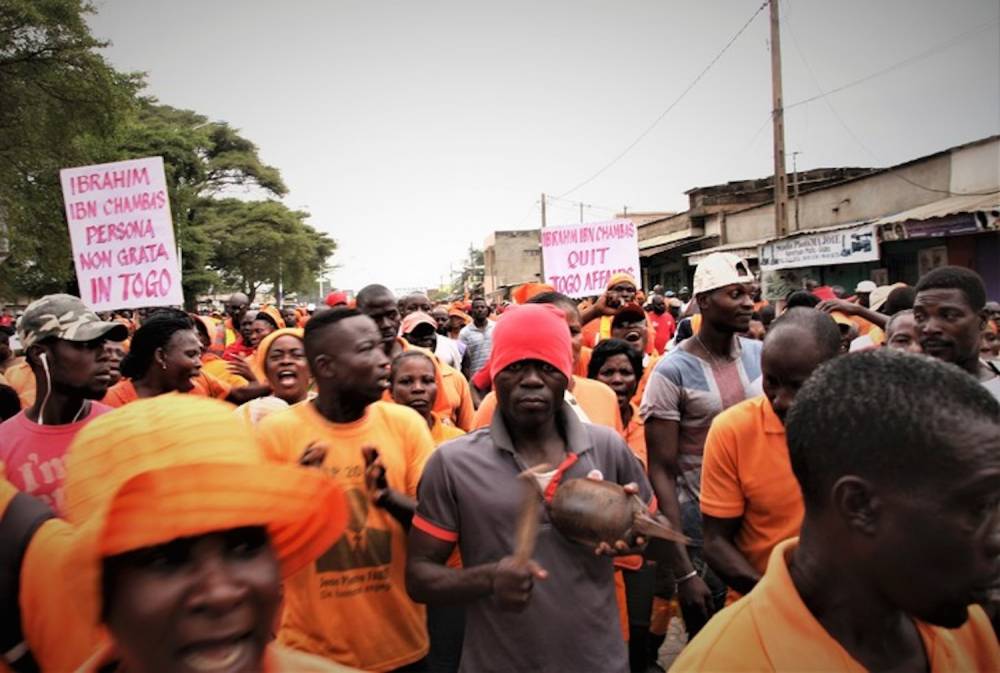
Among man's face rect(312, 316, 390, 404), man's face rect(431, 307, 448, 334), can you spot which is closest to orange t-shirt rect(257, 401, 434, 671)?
man's face rect(312, 316, 390, 404)

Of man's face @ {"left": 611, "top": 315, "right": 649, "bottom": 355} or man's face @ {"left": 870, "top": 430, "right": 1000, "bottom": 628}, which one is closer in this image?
man's face @ {"left": 870, "top": 430, "right": 1000, "bottom": 628}

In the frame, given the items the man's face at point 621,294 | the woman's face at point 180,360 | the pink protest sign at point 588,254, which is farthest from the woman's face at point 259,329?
the pink protest sign at point 588,254

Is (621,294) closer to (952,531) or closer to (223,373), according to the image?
(223,373)

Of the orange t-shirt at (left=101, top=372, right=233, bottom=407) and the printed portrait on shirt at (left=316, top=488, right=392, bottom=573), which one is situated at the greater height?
the orange t-shirt at (left=101, top=372, right=233, bottom=407)

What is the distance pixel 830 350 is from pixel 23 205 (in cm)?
2069

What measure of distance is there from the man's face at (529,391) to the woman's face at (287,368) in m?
2.09

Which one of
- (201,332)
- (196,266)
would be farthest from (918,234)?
(196,266)

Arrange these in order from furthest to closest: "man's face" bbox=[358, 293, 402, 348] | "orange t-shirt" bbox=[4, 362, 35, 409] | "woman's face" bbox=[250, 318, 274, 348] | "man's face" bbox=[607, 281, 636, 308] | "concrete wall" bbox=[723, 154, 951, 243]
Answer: "concrete wall" bbox=[723, 154, 951, 243]
"woman's face" bbox=[250, 318, 274, 348]
"man's face" bbox=[607, 281, 636, 308]
"man's face" bbox=[358, 293, 402, 348]
"orange t-shirt" bbox=[4, 362, 35, 409]

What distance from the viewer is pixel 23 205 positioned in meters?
17.8

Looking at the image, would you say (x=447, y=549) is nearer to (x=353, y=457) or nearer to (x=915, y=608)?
(x=353, y=457)

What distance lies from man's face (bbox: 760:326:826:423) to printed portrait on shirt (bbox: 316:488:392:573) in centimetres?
145

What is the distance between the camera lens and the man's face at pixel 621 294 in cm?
643

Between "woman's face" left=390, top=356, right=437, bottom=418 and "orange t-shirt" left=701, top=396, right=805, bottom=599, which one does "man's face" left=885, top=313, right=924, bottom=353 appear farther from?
"woman's face" left=390, top=356, right=437, bottom=418

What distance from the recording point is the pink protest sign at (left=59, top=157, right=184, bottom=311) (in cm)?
664
